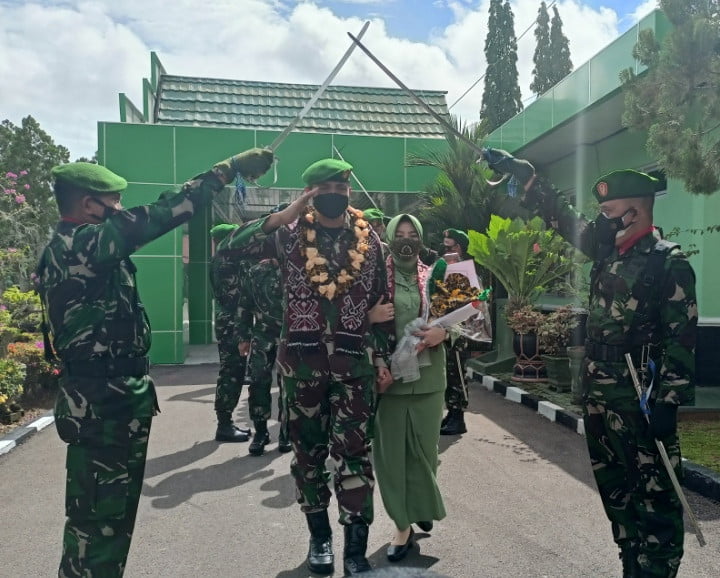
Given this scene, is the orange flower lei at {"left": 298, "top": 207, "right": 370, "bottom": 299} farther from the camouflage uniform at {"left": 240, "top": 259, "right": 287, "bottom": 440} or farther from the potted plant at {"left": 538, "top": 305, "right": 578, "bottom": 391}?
the potted plant at {"left": 538, "top": 305, "right": 578, "bottom": 391}

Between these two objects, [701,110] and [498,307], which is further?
[498,307]

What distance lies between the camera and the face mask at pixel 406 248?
3.41 meters

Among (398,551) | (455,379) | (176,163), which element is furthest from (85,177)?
(176,163)

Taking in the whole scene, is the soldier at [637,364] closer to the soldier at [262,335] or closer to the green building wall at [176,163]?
the soldier at [262,335]

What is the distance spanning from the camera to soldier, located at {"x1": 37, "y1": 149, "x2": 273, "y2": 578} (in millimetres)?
2379

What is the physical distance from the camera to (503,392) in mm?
8258

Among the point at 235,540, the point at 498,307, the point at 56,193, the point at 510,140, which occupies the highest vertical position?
the point at 510,140

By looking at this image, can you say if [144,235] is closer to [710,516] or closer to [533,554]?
[533,554]

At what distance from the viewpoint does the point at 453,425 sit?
5.93m

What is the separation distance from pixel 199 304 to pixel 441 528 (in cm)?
1212

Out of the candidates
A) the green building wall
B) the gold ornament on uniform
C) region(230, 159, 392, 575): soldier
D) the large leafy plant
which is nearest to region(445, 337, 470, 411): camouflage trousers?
the gold ornament on uniform

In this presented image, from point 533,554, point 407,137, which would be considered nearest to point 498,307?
point 407,137

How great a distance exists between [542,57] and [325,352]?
114ft

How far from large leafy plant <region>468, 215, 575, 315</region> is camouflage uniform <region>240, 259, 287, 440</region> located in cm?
489
